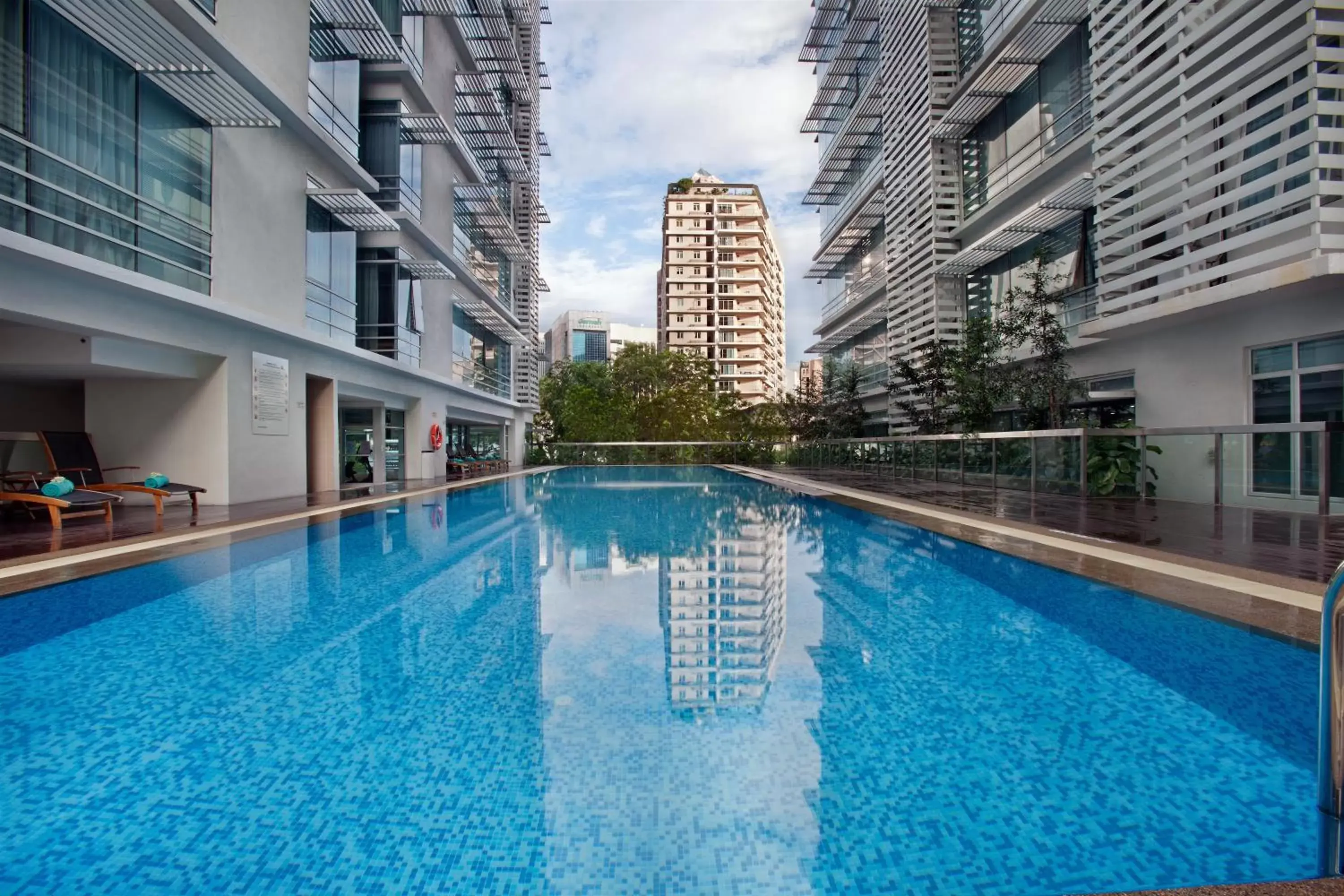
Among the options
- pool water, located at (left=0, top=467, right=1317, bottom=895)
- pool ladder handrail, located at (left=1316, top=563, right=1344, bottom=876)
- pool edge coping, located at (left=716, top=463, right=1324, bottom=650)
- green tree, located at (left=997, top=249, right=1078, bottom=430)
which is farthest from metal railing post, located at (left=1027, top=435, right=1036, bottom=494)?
pool ladder handrail, located at (left=1316, top=563, right=1344, bottom=876)

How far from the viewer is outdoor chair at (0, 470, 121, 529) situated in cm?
643

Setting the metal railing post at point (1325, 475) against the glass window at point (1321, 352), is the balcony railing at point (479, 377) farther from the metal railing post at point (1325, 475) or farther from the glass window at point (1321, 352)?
the metal railing post at point (1325, 475)

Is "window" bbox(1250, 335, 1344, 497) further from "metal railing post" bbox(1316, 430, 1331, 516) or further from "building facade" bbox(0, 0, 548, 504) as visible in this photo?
"building facade" bbox(0, 0, 548, 504)

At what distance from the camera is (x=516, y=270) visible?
27.8 m

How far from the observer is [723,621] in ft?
12.6

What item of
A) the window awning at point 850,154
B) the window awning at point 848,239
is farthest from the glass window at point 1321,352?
the window awning at point 850,154

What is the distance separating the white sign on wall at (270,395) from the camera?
31.6 feet

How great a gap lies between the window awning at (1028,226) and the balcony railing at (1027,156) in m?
0.93

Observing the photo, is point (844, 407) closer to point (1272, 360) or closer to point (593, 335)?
point (1272, 360)

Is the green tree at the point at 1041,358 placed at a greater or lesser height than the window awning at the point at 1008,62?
lesser

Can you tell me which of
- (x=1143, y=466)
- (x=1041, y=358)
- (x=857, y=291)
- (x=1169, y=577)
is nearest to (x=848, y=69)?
(x=857, y=291)

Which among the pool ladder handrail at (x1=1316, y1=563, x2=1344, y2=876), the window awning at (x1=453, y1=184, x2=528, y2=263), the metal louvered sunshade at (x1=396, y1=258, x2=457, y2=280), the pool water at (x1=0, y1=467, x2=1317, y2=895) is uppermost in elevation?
the window awning at (x1=453, y1=184, x2=528, y2=263)

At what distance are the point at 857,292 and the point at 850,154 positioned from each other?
15.8ft

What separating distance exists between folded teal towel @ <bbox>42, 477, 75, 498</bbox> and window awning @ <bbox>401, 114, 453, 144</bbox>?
35.3 feet
